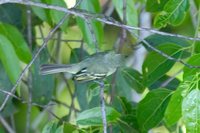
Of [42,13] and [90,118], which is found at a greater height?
[42,13]

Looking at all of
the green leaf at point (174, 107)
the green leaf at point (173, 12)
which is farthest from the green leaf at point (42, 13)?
the green leaf at point (174, 107)

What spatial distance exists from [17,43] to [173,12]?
0.43m

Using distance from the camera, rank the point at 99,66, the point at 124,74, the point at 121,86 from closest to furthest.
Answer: the point at 99,66, the point at 124,74, the point at 121,86

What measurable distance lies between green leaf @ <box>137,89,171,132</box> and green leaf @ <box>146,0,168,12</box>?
232 mm

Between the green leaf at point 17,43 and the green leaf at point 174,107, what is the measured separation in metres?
0.41

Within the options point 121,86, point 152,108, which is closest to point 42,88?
point 121,86

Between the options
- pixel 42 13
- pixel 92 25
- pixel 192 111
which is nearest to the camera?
pixel 192 111

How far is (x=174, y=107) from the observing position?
50.4 inches

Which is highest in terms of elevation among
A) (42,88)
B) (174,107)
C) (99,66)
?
(99,66)

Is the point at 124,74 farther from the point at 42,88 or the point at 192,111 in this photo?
the point at 192,111

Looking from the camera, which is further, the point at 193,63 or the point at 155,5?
the point at 155,5

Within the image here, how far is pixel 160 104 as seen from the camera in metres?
1.41

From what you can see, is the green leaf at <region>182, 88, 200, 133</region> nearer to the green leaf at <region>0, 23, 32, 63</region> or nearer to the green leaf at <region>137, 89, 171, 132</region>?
the green leaf at <region>137, 89, 171, 132</region>

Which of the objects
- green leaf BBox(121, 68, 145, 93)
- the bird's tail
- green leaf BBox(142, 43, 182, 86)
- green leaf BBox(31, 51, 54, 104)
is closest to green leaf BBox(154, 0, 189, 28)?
green leaf BBox(142, 43, 182, 86)
